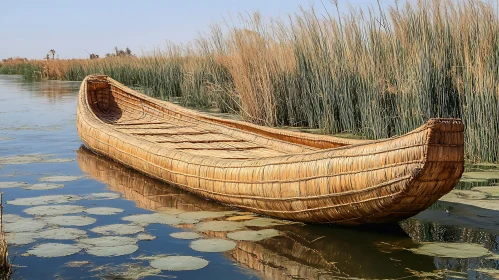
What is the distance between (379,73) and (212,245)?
317cm

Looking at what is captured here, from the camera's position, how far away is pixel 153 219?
128 inches

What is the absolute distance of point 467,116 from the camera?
15.4 ft

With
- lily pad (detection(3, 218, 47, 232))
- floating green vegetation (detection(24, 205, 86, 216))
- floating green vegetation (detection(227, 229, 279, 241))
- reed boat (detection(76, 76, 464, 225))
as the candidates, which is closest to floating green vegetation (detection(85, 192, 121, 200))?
floating green vegetation (detection(24, 205, 86, 216))

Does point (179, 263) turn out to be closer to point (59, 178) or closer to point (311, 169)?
point (311, 169)

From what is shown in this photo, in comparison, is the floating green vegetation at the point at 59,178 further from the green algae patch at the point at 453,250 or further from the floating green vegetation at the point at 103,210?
the green algae patch at the point at 453,250

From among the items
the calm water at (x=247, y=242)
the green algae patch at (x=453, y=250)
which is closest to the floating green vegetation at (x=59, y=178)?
the calm water at (x=247, y=242)

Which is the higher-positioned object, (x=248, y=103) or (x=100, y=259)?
(x=248, y=103)

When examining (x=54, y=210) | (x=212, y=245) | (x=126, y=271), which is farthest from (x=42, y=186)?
(x=126, y=271)

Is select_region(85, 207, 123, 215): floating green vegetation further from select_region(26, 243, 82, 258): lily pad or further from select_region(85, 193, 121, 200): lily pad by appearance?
select_region(26, 243, 82, 258): lily pad

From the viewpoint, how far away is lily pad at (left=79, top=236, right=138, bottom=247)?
277cm

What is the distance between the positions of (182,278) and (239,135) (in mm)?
2583

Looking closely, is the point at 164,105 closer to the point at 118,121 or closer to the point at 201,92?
the point at 118,121

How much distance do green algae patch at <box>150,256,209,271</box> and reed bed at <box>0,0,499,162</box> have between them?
2.78 m

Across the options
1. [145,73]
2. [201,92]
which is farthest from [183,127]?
[145,73]
